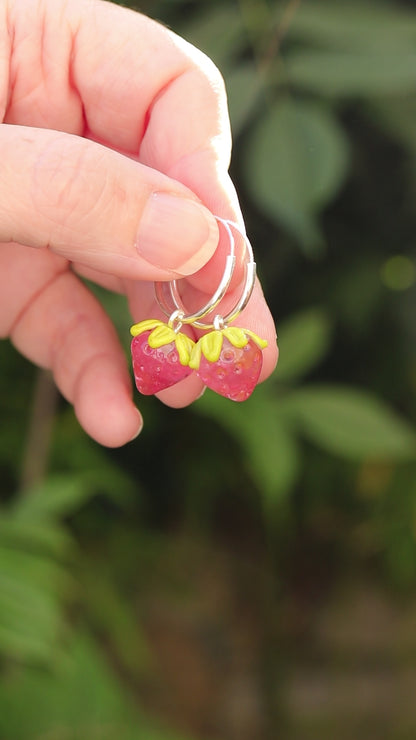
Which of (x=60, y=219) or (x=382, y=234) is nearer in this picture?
(x=60, y=219)

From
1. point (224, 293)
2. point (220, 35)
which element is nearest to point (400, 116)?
point (220, 35)

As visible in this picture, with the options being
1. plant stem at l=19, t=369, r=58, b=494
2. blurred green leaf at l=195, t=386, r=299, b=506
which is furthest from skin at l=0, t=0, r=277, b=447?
plant stem at l=19, t=369, r=58, b=494

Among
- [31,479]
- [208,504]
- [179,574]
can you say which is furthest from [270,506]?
[31,479]

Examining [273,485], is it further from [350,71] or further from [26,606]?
[350,71]

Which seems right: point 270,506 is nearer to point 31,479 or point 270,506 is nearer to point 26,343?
point 31,479

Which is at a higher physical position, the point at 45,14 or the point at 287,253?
the point at 45,14

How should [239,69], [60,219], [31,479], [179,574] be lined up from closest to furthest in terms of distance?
1. [60,219]
2. [239,69]
3. [31,479]
4. [179,574]

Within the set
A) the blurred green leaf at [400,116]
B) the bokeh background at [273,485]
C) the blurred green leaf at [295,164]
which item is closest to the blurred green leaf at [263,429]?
the bokeh background at [273,485]
